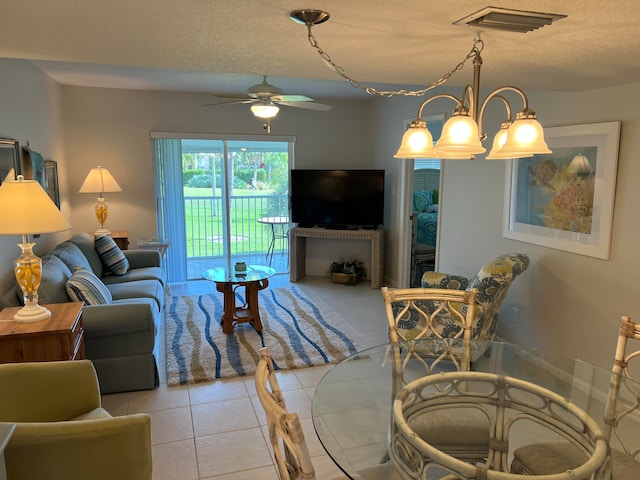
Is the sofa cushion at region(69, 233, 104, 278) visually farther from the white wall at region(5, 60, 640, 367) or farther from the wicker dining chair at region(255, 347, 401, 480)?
the wicker dining chair at region(255, 347, 401, 480)

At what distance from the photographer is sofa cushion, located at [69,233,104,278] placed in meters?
→ 4.38

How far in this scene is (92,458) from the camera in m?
1.57

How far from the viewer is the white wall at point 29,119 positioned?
331cm

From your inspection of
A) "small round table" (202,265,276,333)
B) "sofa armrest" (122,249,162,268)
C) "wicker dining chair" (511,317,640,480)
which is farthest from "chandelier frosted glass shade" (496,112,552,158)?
"sofa armrest" (122,249,162,268)

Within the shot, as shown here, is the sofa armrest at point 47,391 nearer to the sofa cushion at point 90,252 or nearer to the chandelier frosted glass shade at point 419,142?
the chandelier frosted glass shade at point 419,142

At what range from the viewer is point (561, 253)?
11.0 ft

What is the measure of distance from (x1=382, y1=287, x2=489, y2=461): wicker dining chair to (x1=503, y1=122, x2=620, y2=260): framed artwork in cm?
88

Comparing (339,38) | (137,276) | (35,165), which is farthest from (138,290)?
(339,38)

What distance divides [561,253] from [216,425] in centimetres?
266

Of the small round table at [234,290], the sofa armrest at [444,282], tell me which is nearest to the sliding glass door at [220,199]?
the small round table at [234,290]

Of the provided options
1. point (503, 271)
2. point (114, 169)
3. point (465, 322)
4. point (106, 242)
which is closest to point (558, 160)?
point (503, 271)

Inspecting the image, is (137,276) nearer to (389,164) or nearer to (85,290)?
(85,290)

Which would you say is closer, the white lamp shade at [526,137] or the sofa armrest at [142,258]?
the white lamp shade at [526,137]

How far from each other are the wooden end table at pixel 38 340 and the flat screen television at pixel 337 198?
12.6 ft
